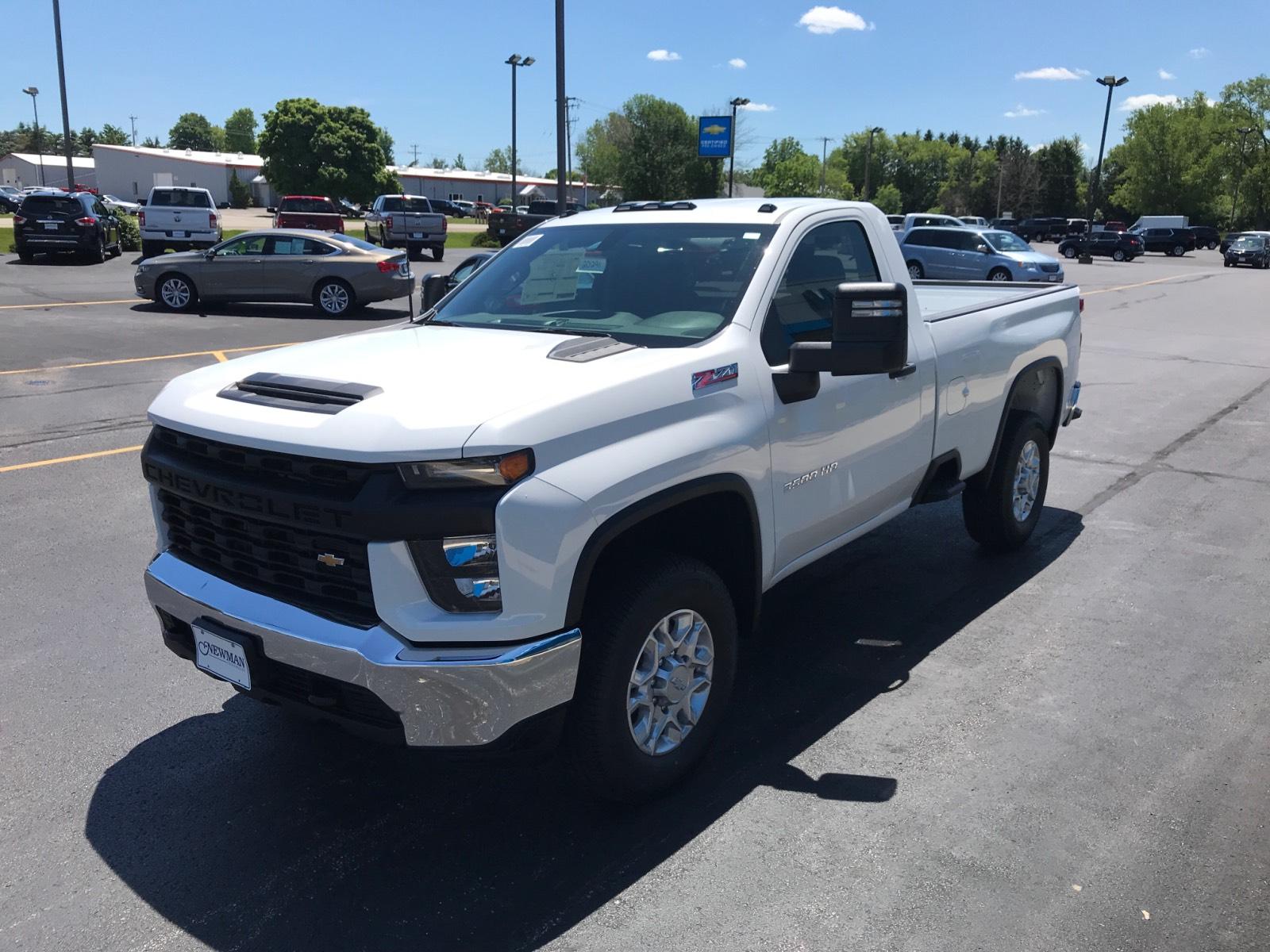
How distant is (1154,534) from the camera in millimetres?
6770

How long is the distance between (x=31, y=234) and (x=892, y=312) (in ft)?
92.4

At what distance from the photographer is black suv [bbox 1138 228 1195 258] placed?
62.1 meters

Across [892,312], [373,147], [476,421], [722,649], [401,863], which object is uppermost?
[373,147]

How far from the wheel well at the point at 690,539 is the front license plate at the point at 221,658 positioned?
1.02 m

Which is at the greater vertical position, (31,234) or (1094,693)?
(31,234)

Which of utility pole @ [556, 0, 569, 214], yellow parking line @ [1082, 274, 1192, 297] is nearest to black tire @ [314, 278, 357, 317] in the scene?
utility pole @ [556, 0, 569, 214]

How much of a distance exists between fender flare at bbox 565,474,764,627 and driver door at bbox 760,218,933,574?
6.7 inches

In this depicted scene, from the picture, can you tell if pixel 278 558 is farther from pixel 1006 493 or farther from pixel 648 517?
pixel 1006 493

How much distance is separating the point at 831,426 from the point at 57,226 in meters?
27.5

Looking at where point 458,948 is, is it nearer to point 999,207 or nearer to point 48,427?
point 48,427

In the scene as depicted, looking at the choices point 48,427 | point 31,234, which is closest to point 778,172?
point 31,234

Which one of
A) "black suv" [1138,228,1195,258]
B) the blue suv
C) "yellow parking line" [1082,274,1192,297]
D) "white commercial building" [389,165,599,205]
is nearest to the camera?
the blue suv

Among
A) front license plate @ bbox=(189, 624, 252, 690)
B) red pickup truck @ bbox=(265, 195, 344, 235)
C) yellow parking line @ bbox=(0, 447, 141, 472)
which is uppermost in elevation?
red pickup truck @ bbox=(265, 195, 344, 235)

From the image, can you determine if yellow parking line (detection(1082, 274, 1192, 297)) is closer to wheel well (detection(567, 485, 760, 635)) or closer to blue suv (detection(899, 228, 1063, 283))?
blue suv (detection(899, 228, 1063, 283))
